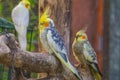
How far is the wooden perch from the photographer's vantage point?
0.99 m

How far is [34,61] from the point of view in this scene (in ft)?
3.52

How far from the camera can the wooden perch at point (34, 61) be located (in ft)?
3.25

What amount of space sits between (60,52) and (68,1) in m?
0.29

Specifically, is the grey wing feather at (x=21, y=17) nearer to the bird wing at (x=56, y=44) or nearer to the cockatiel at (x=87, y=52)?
the bird wing at (x=56, y=44)

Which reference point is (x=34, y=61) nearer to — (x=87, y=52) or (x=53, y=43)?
(x=53, y=43)

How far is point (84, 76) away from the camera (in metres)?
1.27

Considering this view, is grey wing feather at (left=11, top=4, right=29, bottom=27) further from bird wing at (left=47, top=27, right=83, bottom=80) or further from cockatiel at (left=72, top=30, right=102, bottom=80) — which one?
cockatiel at (left=72, top=30, right=102, bottom=80)

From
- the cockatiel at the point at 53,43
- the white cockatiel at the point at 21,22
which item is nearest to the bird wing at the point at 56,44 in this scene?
the cockatiel at the point at 53,43

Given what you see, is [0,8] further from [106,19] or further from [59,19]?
[106,19]

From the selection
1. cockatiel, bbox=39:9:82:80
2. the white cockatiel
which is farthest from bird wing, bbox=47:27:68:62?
the white cockatiel

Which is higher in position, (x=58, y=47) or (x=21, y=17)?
(x=21, y=17)

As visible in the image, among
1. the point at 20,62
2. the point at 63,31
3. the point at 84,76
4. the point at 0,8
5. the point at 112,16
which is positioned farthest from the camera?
the point at 0,8

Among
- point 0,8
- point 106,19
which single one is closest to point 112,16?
point 106,19

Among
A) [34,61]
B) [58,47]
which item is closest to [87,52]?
[58,47]
